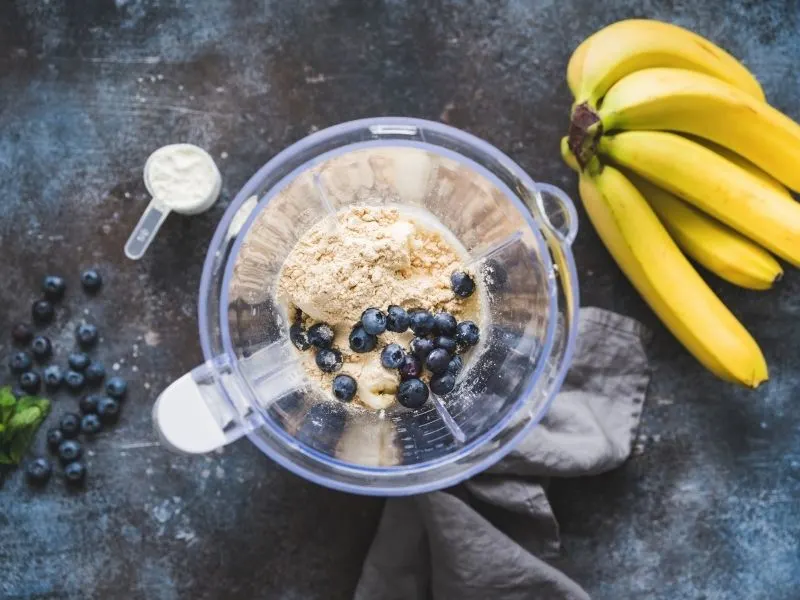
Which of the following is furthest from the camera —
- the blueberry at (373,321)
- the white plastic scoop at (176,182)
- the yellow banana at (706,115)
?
the white plastic scoop at (176,182)

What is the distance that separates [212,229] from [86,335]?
0.86ft

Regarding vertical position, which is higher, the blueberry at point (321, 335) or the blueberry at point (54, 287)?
the blueberry at point (321, 335)

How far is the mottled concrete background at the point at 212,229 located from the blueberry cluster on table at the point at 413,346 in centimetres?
34

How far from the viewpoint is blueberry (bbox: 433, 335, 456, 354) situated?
1.10 m

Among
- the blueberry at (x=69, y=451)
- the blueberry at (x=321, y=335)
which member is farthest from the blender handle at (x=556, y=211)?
the blueberry at (x=69, y=451)

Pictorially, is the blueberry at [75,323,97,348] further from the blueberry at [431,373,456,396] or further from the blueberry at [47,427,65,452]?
the blueberry at [431,373,456,396]

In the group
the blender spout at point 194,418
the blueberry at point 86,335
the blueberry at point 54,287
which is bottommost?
the blueberry at point 86,335

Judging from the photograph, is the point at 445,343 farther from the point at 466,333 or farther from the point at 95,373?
the point at 95,373

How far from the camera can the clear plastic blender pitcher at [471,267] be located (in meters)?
1.14

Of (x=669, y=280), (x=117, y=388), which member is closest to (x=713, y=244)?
(x=669, y=280)

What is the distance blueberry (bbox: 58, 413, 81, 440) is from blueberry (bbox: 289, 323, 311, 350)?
1.48 feet

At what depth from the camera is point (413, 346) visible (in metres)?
1.10

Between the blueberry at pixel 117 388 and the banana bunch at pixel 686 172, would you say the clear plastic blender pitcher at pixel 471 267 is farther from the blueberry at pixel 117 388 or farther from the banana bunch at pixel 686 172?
the blueberry at pixel 117 388

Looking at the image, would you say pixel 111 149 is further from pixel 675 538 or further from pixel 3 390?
pixel 675 538
